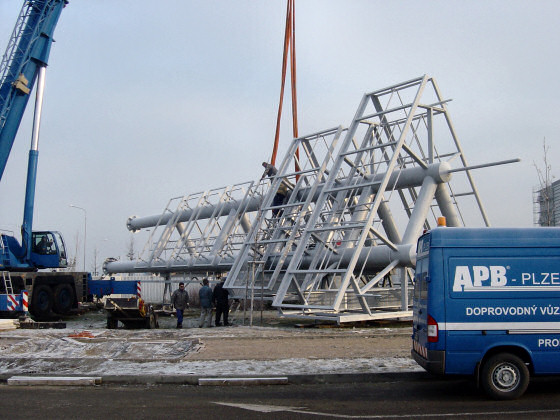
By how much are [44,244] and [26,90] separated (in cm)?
677

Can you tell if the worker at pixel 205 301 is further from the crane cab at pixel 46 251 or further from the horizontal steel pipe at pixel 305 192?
the crane cab at pixel 46 251

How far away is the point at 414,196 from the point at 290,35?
960cm

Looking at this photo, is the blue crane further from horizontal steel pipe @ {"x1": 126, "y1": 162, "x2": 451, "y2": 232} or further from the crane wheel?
horizontal steel pipe @ {"x1": 126, "y1": 162, "x2": 451, "y2": 232}

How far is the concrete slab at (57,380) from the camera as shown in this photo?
10.2 meters

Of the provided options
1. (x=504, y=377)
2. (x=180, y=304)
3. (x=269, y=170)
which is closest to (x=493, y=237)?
(x=504, y=377)

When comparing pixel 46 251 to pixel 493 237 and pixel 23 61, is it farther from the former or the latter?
pixel 493 237

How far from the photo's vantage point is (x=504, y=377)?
27.9 feet

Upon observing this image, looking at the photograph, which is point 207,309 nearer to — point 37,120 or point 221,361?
point 221,361

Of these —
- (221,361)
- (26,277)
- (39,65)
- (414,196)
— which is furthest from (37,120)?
(221,361)

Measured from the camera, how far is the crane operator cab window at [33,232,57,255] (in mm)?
26484

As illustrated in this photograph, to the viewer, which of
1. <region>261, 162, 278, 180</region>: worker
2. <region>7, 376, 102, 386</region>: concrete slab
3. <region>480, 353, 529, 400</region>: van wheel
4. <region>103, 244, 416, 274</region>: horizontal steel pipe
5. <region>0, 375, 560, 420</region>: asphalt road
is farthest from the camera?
<region>261, 162, 278, 180</region>: worker


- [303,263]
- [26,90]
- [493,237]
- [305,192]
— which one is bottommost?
[303,263]

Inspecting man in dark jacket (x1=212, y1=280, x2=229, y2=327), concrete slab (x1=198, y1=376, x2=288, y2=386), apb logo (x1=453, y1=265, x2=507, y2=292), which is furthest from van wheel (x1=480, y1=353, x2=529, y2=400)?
man in dark jacket (x1=212, y1=280, x2=229, y2=327)

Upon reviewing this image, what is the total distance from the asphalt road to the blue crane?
1660 centimetres
